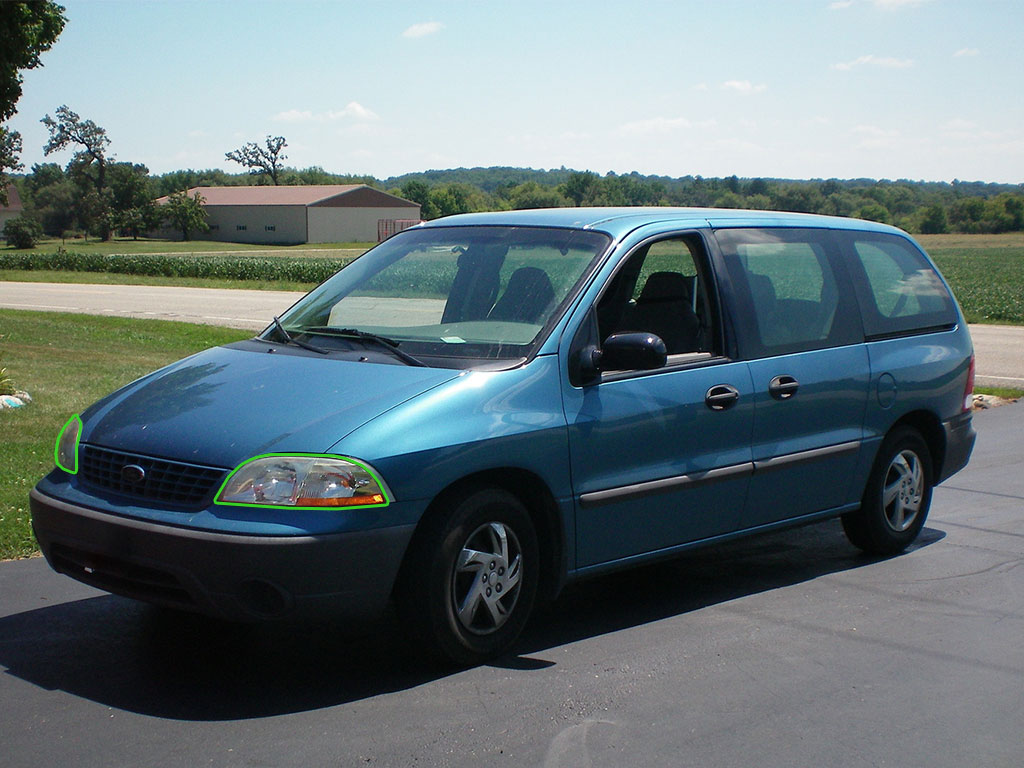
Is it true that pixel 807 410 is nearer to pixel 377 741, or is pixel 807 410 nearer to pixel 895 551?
pixel 895 551

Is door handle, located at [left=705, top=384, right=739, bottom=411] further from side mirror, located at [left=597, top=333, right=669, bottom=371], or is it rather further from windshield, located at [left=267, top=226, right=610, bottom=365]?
windshield, located at [left=267, top=226, right=610, bottom=365]

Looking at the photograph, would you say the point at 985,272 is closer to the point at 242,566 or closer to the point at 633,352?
the point at 633,352

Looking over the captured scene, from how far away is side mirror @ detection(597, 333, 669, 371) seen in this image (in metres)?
4.88

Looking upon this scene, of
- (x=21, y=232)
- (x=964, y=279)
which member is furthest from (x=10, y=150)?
(x=964, y=279)

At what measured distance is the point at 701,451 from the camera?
5.35 meters

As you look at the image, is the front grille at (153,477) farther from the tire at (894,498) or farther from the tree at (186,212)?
A: the tree at (186,212)

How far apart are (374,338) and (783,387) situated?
2010 millimetres

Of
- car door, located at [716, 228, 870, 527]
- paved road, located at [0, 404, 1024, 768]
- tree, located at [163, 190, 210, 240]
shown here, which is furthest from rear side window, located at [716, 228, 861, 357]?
tree, located at [163, 190, 210, 240]

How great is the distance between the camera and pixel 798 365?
5852mm

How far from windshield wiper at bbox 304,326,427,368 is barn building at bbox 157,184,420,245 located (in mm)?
97277

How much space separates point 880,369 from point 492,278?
7.54 ft

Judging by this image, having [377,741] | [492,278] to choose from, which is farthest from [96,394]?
[377,741]

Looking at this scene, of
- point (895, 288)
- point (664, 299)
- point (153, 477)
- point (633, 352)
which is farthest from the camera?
point (895, 288)

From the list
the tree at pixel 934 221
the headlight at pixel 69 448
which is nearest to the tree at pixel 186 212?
the tree at pixel 934 221
